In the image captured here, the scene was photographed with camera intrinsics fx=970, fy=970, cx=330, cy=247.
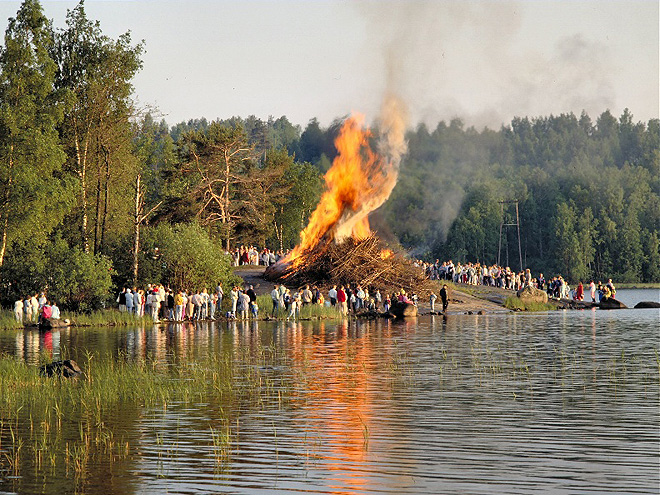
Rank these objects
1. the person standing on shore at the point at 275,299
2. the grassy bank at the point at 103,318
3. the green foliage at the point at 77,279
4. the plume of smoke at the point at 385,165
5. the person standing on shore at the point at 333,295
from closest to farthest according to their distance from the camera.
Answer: the grassy bank at the point at 103,318
the green foliage at the point at 77,279
the person standing on shore at the point at 275,299
the person standing on shore at the point at 333,295
the plume of smoke at the point at 385,165

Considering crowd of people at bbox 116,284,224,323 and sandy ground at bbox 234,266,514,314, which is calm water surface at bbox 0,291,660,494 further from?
sandy ground at bbox 234,266,514,314

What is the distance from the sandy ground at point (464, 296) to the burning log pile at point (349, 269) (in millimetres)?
1267

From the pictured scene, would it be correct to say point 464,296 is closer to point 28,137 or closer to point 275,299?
point 275,299

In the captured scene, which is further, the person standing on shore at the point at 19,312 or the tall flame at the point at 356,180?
the tall flame at the point at 356,180

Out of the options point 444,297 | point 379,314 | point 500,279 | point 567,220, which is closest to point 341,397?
point 379,314

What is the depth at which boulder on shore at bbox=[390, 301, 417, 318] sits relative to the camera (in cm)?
6009

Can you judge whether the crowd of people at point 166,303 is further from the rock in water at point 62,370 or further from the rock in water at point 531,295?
the rock in water at point 62,370

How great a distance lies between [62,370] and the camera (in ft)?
83.3

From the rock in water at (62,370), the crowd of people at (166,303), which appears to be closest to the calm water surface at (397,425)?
the rock in water at (62,370)

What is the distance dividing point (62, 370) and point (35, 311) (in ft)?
86.2

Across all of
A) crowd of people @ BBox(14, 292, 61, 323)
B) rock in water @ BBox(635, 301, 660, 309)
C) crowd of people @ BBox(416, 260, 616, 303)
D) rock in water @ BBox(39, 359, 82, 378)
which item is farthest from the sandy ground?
rock in water @ BBox(39, 359, 82, 378)

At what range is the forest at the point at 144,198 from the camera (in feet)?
178

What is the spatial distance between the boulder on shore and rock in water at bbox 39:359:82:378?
35.7m

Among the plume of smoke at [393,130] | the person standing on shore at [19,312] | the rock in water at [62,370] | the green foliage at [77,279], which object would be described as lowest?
the rock in water at [62,370]
